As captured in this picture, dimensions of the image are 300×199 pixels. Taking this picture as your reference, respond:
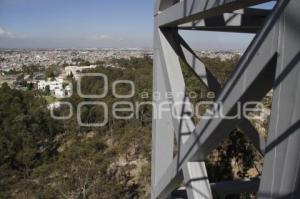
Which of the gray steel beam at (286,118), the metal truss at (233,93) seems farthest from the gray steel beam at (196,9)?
the gray steel beam at (286,118)

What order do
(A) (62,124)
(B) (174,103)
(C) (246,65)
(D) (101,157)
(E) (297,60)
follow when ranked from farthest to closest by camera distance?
1. (A) (62,124)
2. (D) (101,157)
3. (B) (174,103)
4. (C) (246,65)
5. (E) (297,60)

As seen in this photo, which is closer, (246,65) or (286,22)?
(286,22)

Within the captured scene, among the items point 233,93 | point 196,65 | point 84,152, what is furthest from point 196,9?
point 84,152

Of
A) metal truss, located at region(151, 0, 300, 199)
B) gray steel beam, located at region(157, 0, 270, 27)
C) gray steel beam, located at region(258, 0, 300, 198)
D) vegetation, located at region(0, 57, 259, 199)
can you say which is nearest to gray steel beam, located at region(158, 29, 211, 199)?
metal truss, located at region(151, 0, 300, 199)

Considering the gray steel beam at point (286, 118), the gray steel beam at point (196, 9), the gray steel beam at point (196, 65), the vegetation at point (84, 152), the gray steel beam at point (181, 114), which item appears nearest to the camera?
the gray steel beam at point (286, 118)

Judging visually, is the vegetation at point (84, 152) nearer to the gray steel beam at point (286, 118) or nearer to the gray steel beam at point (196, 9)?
the gray steel beam at point (196, 9)

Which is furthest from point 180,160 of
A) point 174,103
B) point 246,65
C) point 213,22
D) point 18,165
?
point 18,165

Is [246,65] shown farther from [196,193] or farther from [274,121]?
[196,193]

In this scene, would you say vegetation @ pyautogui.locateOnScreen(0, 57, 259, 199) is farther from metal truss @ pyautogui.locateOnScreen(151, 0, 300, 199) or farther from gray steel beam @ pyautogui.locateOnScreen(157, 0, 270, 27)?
gray steel beam @ pyautogui.locateOnScreen(157, 0, 270, 27)
